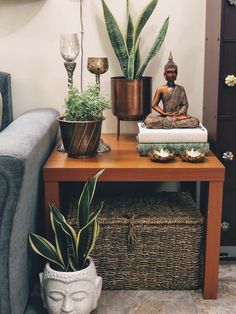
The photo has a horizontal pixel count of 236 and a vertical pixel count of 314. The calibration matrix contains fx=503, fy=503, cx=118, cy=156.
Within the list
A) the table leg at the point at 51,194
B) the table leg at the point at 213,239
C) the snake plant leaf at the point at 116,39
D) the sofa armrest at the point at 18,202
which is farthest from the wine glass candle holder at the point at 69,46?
the table leg at the point at 213,239

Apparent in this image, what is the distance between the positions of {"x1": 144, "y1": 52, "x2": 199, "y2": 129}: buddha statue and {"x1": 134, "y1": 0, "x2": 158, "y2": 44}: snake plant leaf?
210 mm

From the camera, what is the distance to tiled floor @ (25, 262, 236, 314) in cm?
174

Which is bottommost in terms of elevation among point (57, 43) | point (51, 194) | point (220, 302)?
point (220, 302)

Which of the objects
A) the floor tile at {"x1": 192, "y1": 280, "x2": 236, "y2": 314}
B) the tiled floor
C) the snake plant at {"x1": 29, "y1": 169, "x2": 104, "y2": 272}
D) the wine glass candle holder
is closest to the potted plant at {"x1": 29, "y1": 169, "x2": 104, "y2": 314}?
the snake plant at {"x1": 29, "y1": 169, "x2": 104, "y2": 272}

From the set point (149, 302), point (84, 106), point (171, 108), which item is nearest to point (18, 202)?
point (84, 106)

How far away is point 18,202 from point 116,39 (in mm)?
879

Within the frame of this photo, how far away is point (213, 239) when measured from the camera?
1758 mm

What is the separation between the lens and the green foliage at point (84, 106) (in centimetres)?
176

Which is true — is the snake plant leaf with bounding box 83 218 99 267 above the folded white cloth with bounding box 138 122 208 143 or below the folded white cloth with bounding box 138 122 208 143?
Result: below

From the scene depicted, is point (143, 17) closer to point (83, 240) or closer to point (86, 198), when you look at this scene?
point (86, 198)

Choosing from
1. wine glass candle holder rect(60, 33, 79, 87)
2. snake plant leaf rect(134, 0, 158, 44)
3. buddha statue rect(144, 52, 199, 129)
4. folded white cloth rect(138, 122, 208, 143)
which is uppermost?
snake plant leaf rect(134, 0, 158, 44)

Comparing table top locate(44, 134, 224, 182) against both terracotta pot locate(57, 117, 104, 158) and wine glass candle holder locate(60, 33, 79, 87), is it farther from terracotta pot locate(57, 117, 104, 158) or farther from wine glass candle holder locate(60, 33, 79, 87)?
wine glass candle holder locate(60, 33, 79, 87)

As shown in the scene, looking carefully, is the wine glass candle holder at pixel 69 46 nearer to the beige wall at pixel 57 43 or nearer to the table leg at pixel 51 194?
the beige wall at pixel 57 43

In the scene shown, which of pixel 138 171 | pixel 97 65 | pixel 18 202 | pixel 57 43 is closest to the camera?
pixel 18 202
